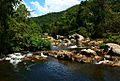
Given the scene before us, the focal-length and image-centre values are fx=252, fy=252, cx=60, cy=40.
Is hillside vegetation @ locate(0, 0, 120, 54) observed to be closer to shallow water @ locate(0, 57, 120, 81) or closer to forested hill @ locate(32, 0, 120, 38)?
forested hill @ locate(32, 0, 120, 38)

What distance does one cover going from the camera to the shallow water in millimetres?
38594

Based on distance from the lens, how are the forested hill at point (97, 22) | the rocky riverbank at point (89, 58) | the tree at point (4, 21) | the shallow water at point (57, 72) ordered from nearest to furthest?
the shallow water at point (57, 72) → the rocky riverbank at point (89, 58) → the tree at point (4, 21) → the forested hill at point (97, 22)

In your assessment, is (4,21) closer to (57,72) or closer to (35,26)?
(57,72)

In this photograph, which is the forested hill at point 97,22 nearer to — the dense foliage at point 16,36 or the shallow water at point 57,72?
the dense foliage at point 16,36

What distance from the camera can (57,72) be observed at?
42.6 metres

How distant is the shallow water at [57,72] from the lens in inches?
1519

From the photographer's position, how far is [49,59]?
175 feet

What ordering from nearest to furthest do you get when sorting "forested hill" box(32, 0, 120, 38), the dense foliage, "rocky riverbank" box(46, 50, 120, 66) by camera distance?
1. "rocky riverbank" box(46, 50, 120, 66)
2. the dense foliage
3. "forested hill" box(32, 0, 120, 38)

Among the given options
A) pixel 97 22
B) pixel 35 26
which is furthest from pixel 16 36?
pixel 97 22

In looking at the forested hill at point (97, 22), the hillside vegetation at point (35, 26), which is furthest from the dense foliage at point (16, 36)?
the forested hill at point (97, 22)

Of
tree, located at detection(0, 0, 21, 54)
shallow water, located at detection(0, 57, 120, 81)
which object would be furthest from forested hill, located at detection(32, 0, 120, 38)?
shallow water, located at detection(0, 57, 120, 81)

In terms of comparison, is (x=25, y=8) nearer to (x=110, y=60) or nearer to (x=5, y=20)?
(x=5, y=20)

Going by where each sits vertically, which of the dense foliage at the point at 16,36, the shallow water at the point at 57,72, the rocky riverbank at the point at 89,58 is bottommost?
the shallow water at the point at 57,72

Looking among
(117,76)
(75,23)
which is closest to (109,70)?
(117,76)
